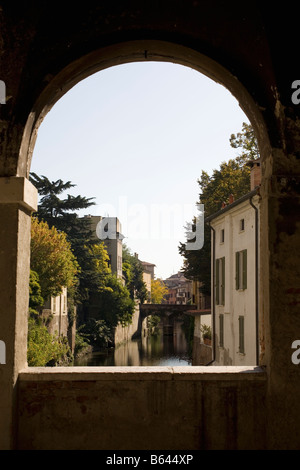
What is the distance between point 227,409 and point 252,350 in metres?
12.7

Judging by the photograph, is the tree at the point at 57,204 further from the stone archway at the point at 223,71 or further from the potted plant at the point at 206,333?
the stone archway at the point at 223,71

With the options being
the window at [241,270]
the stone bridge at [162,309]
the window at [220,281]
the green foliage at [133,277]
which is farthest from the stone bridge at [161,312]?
the window at [241,270]

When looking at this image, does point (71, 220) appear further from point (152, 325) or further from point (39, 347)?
point (152, 325)

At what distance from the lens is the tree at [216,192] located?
87.0ft

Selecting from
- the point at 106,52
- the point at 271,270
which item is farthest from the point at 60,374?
the point at 106,52

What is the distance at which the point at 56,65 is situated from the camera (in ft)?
13.8

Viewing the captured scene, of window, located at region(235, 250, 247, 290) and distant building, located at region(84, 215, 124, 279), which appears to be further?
distant building, located at region(84, 215, 124, 279)

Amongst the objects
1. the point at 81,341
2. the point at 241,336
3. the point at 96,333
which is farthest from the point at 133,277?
the point at 241,336

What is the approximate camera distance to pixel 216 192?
27.7 meters

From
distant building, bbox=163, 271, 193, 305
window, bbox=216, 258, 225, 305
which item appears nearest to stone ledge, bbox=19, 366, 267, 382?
window, bbox=216, 258, 225, 305

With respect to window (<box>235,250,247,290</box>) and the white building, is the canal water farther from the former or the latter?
window (<box>235,250,247,290</box>)

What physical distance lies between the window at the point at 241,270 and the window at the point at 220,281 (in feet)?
6.40

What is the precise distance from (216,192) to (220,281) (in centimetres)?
834

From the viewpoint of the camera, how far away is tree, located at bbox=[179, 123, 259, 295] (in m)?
26.5
